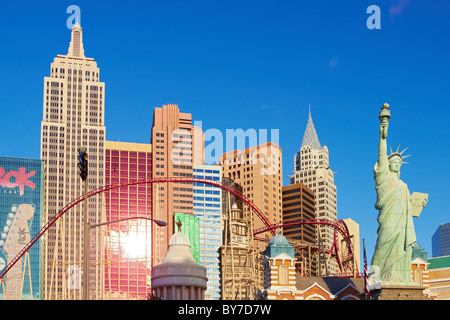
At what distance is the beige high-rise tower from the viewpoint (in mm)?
173750

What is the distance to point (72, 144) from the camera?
182m

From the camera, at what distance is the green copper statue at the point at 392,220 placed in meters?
69.0

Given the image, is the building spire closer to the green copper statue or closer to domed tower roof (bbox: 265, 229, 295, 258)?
domed tower roof (bbox: 265, 229, 295, 258)

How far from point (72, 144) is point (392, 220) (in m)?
124

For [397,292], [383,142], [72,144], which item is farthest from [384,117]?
[72,144]

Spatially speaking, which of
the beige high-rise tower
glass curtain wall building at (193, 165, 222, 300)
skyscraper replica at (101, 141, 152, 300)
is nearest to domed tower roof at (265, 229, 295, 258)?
the beige high-rise tower

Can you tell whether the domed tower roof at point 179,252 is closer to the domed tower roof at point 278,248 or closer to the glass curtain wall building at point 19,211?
the domed tower roof at point 278,248

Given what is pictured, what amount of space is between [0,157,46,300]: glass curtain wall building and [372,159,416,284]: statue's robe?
106251 mm

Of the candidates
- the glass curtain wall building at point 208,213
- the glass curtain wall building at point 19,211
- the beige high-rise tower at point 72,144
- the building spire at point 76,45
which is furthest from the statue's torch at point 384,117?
the building spire at point 76,45

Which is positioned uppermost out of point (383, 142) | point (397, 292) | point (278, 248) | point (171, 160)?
point (171, 160)

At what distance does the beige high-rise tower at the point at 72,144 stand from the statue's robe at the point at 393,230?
107072mm

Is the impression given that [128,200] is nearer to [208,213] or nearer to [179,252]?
[208,213]
